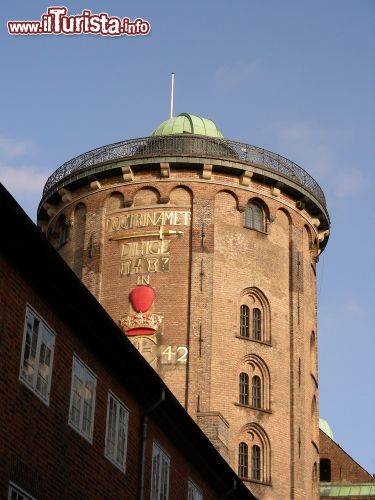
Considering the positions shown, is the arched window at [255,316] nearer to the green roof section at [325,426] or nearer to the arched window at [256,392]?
the arched window at [256,392]

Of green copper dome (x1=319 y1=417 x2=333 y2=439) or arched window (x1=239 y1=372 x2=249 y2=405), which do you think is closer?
arched window (x1=239 y1=372 x2=249 y2=405)

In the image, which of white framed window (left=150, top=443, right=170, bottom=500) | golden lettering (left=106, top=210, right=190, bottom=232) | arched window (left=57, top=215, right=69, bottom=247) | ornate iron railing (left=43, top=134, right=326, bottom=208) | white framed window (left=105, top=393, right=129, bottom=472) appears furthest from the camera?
arched window (left=57, top=215, right=69, bottom=247)

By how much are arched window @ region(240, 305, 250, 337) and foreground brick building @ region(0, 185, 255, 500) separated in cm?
2148

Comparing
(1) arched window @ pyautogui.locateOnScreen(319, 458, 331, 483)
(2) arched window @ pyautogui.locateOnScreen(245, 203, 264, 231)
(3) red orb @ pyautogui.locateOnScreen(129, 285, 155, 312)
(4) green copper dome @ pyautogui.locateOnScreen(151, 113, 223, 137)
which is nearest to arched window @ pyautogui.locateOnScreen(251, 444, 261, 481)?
(3) red orb @ pyautogui.locateOnScreen(129, 285, 155, 312)

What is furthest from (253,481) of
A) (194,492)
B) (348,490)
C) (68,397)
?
(68,397)

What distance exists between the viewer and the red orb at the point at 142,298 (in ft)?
156

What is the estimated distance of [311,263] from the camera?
53094mm

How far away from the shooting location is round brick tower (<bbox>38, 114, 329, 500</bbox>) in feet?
154

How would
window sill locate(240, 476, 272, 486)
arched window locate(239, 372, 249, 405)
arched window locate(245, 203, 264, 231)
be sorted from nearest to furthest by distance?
window sill locate(240, 476, 272, 486) → arched window locate(239, 372, 249, 405) → arched window locate(245, 203, 264, 231)

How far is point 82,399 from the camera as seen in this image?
21.4 metres

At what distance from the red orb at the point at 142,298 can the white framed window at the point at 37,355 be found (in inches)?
1080

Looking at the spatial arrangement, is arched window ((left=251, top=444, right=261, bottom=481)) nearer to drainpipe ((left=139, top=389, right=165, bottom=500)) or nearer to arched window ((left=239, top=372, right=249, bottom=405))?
arched window ((left=239, top=372, right=249, bottom=405))

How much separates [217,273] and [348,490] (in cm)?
1507

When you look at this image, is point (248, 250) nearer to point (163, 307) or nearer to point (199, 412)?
point (163, 307)
